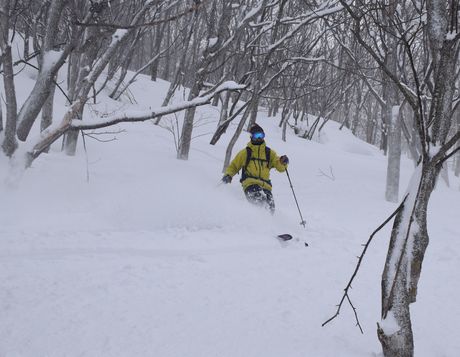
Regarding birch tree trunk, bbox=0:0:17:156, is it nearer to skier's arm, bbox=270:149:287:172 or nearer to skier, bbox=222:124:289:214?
skier, bbox=222:124:289:214

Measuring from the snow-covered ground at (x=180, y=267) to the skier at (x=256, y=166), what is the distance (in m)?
0.29

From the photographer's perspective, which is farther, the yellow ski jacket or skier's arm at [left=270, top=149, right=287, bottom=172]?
skier's arm at [left=270, top=149, right=287, bottom=172]

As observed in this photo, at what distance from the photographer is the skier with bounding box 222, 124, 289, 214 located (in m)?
6.35

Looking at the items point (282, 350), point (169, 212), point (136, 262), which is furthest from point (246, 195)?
point (282, 350)

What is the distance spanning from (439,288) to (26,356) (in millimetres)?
3771

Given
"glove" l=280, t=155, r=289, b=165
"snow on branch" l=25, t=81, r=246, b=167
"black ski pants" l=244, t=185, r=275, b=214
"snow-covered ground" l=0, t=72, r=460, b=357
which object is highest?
"snow on branch" l=25, t=81, r=246, b=167

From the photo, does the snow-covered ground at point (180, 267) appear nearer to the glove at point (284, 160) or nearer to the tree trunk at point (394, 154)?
the tree trunk at point (394, 154)

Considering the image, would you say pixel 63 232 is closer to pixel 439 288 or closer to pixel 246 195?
pixel 246 195

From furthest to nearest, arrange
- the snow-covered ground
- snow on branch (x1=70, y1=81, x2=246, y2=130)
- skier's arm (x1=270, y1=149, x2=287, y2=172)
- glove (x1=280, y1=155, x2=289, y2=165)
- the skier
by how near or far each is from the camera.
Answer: skier's arm (x1=270, y1=149, x2=287, y2=172), glove (x1=280, y1=155, x2=289, y2=165), the skier, snow on branch (x1=70, y1=81, x2=246, y2=130), the snow-covered ground

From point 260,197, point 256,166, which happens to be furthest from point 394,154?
point 260,197

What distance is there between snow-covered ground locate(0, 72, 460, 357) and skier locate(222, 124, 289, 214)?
29 cm

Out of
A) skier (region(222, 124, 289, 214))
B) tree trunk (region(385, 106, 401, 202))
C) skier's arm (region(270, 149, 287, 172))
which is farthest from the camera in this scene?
tree trunk (region(385, 106, 401, 202))

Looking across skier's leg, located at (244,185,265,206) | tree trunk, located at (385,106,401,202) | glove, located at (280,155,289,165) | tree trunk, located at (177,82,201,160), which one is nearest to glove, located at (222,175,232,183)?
skier's leg, located at (244,185,265,206)

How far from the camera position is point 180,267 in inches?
151
